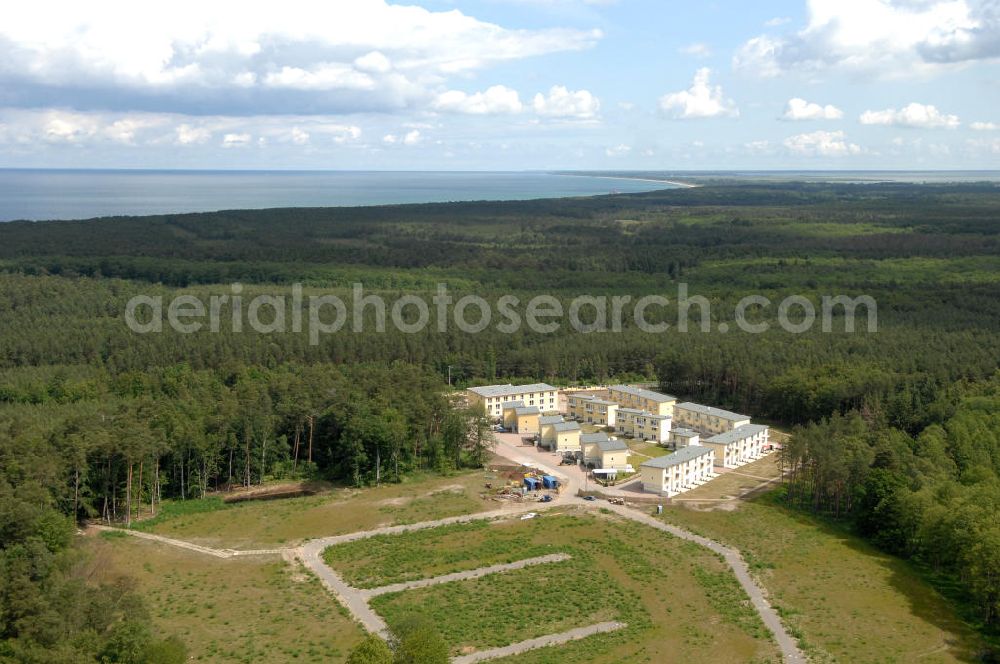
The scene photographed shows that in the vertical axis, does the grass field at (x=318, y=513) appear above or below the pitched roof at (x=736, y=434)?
below

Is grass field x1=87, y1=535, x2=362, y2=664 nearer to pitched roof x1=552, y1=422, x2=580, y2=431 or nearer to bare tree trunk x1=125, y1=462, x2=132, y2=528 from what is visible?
bare tree trunk x1=125, y1=462, x2=132, y2=528

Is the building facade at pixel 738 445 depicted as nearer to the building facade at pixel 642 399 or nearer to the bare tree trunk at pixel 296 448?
the building facade at pixel 642 399

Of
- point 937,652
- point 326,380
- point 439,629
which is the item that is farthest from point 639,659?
point 326,380

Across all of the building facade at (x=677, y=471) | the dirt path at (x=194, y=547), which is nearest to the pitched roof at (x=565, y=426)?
the building facade at (x=677, y=471)

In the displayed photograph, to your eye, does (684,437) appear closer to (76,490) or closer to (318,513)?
(318,513)

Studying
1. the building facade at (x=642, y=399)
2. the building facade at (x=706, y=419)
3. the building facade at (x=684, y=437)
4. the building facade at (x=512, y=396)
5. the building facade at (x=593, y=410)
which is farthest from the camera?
the building facade at (x=512, y=396)

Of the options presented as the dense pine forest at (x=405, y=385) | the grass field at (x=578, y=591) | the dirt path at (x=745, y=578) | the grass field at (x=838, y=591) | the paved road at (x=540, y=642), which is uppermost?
the dense pine forest at (x=405, y=385)

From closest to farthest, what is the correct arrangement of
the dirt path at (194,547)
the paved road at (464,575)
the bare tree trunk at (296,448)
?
the paved road at (464,575) → the dirt path at (194,547) → the bare tree trunk at (296,448)

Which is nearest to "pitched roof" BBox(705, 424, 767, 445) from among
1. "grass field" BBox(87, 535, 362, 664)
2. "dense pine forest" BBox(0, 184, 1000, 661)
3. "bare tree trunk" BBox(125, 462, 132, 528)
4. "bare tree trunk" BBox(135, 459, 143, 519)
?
"dense pine forest" BBox(0, 184, 1000, 661)
